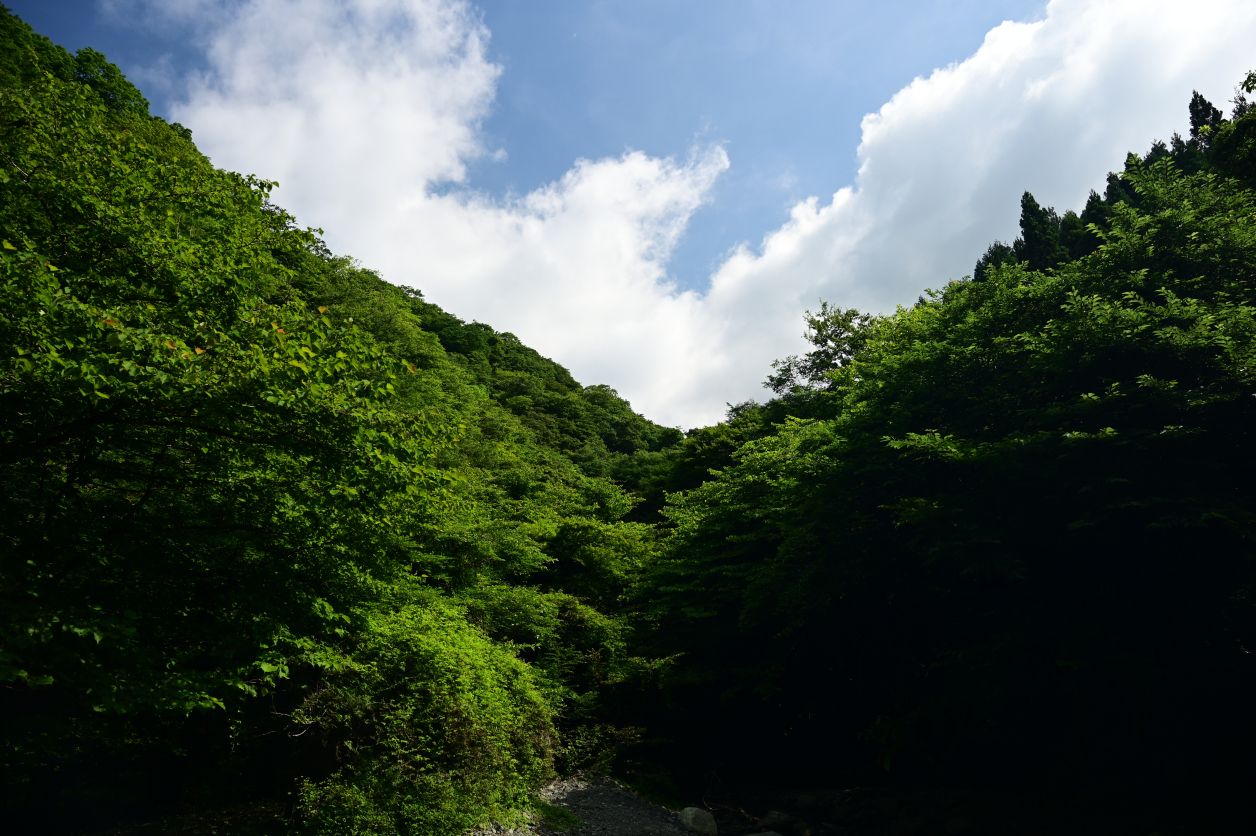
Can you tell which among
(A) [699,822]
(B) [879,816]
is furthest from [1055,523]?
(A) [699,822]

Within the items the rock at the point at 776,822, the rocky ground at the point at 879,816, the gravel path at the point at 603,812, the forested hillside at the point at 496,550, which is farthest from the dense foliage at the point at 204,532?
the rock at the point at 776,822

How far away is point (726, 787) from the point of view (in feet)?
58.7

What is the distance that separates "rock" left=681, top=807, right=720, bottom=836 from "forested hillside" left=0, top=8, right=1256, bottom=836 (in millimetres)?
2864

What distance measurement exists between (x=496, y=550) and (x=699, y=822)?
8.97 meters

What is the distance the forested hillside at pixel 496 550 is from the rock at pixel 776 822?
2555mm

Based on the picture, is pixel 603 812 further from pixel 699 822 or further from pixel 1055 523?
pixel 1055 523

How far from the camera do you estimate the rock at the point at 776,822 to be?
46.2ft

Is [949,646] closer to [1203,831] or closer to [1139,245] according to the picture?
[1203,831]

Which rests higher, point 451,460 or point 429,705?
point 451,460

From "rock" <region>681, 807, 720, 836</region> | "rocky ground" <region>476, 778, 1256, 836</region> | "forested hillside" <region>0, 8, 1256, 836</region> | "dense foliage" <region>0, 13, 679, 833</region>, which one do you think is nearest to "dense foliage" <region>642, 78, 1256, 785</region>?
"forested hillside" <region>0, 8, 1256, 836</region>

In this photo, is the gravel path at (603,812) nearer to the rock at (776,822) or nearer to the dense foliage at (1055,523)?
the rock at (776,822)

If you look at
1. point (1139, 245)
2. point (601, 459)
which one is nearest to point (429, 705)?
point (1139, 245)

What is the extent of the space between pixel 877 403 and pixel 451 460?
1425cm

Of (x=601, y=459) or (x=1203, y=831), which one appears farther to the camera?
(x=601, y=459)
